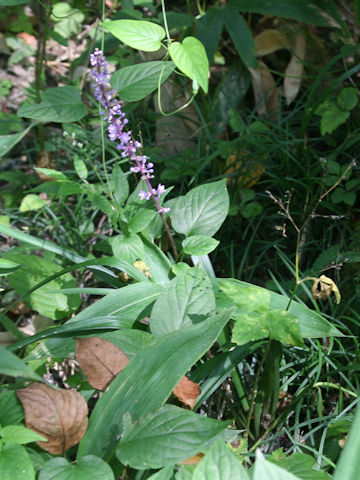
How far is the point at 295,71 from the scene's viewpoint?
7.69ft

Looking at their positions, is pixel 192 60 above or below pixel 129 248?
above

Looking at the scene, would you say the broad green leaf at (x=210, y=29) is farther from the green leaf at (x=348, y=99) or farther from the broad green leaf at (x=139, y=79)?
the broad green leaf at (x=139, y=79)

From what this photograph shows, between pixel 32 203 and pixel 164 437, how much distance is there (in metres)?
1.36

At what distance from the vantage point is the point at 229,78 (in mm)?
2355

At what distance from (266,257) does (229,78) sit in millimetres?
908

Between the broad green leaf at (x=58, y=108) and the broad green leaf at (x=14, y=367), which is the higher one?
the broad green leaf at (x=58, y=108)

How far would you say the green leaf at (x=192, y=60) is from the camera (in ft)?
4.02

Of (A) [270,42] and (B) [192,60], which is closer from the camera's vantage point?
(B) [192,60]

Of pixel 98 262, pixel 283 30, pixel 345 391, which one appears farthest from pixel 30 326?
pixel 283 30

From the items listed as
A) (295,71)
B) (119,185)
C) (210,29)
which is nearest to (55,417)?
(119,185)

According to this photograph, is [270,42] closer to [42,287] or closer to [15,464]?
[42,287]

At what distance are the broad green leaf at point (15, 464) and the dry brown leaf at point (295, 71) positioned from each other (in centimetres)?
179

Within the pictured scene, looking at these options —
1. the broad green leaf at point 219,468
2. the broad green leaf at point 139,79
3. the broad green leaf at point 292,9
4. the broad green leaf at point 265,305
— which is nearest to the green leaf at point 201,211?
the broad green leaf at point 265,305

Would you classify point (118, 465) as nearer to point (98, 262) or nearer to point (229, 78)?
point (98, 262)
